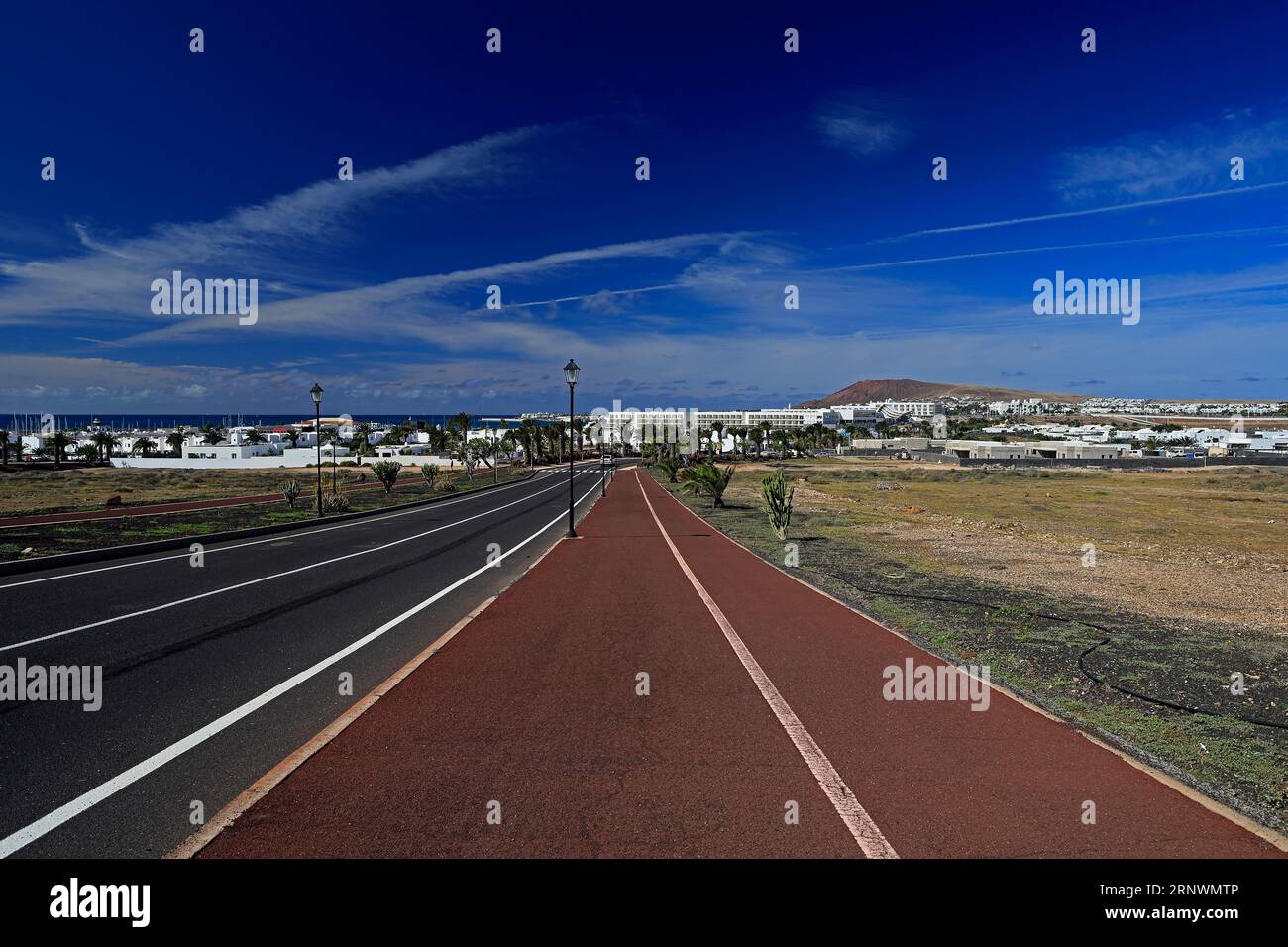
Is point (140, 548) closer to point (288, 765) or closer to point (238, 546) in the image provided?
point (238, 546)

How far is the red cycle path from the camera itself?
4.06 meters

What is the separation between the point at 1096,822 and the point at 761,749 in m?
2.24

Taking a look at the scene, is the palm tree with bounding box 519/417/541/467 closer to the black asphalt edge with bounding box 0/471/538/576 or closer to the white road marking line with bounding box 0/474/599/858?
the black asphalt edge with bounding box 0/471/538/576

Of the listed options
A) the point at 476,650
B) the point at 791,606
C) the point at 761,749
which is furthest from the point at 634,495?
the point at 761,749

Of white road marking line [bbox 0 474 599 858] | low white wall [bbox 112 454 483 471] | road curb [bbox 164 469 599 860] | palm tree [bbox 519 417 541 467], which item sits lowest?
white road marking line [bbox 0 474 599 858]

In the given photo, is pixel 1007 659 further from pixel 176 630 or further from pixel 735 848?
pixel 176 630

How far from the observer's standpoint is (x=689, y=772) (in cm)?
494

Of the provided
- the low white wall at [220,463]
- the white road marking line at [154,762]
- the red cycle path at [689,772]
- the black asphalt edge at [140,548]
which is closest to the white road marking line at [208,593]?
the white road marking line at [154,762]

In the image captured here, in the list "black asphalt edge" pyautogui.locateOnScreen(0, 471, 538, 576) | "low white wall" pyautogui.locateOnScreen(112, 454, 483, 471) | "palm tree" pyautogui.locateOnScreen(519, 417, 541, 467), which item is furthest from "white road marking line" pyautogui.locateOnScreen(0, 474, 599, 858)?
"palm tree" pyautogui.locateOnScreen(519, 417, 541, 467)

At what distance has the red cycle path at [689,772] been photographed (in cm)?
406

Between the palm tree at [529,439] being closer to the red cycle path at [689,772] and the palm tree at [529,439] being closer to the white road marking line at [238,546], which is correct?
the white road marking line at [238,546]

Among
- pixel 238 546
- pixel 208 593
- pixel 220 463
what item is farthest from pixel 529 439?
pixel 208 593

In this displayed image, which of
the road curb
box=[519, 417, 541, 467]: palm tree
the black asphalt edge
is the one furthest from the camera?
box=[519, 417, 541, 467]: palm tree

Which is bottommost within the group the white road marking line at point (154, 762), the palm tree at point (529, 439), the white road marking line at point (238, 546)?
the white road marking line at point (238, 546)
